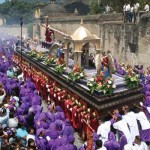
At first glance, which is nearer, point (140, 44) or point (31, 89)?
point (31, 89)

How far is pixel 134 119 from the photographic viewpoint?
348 inches

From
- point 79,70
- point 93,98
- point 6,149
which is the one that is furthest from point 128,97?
point 6,149

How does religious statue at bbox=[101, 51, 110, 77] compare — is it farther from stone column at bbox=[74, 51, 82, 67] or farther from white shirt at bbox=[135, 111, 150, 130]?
white shirt at bbox=[135, 111, 150, 130]

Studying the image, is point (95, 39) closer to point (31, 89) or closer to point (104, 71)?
point (104, 71)

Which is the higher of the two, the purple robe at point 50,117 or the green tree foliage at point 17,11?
the green tree foliage at point 17,11

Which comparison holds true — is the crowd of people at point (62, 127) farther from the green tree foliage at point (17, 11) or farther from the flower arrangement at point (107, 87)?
the green tree foliage at point (17, 11)

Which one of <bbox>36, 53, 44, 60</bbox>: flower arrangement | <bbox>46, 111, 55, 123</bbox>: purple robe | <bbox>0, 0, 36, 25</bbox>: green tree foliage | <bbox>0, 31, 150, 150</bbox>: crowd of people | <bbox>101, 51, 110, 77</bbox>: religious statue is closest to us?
<bbox>0, 31, 150, 150</bbox>: crowd of people

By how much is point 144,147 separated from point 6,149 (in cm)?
350

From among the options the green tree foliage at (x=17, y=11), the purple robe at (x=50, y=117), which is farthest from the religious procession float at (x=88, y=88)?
the green tree foliage at (x=17, y=11)

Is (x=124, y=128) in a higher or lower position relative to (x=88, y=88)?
lower

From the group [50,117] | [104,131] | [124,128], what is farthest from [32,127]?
[124,128]

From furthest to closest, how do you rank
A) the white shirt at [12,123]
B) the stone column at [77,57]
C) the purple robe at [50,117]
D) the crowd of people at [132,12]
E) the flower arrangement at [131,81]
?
the crowd of people at [132,12] < the stone column at [77,57] < the flower arrangement at [131,81] < the white shirt at [12,123] < the purple robe at [50,117]

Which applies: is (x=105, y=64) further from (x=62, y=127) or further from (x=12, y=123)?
(x=12, y=123)

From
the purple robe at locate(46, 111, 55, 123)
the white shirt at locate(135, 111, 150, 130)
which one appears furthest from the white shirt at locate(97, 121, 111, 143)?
the purple robe at locate(46, 111, 55, 123)
